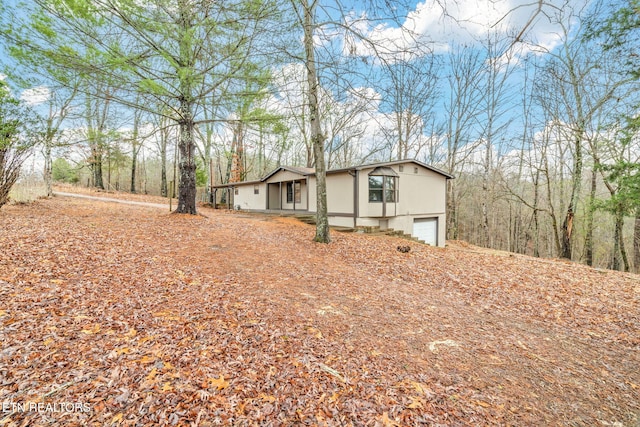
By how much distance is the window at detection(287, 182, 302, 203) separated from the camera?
52.6 feet

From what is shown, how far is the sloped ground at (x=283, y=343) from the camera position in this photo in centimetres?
204

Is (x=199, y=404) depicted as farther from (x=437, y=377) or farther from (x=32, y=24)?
(x=32, y=24)

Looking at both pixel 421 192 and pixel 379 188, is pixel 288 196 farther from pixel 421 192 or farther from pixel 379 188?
pixel 421 192

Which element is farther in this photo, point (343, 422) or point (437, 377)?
point (437, 377)

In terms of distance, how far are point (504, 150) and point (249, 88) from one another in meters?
17.4

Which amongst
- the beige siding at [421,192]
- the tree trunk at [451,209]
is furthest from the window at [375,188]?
the tree trunk at [451,209]

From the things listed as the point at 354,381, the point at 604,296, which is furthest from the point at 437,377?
the point at 604,296

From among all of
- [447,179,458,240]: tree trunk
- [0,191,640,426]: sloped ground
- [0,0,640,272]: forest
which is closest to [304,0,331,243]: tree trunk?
[0,0,640,272]: forest

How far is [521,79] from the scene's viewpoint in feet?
50.1

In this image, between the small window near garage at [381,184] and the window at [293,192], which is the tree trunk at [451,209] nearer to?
the small window near garage at [381,184]

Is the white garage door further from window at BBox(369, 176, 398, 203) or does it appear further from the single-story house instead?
window at BBox(369, 176, 398, 203)

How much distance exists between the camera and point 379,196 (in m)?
12.4

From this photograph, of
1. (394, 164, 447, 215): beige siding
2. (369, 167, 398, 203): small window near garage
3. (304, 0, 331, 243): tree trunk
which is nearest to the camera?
(304, 0, 331, 243): tree trunk

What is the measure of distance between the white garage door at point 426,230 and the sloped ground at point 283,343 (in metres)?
8.30
